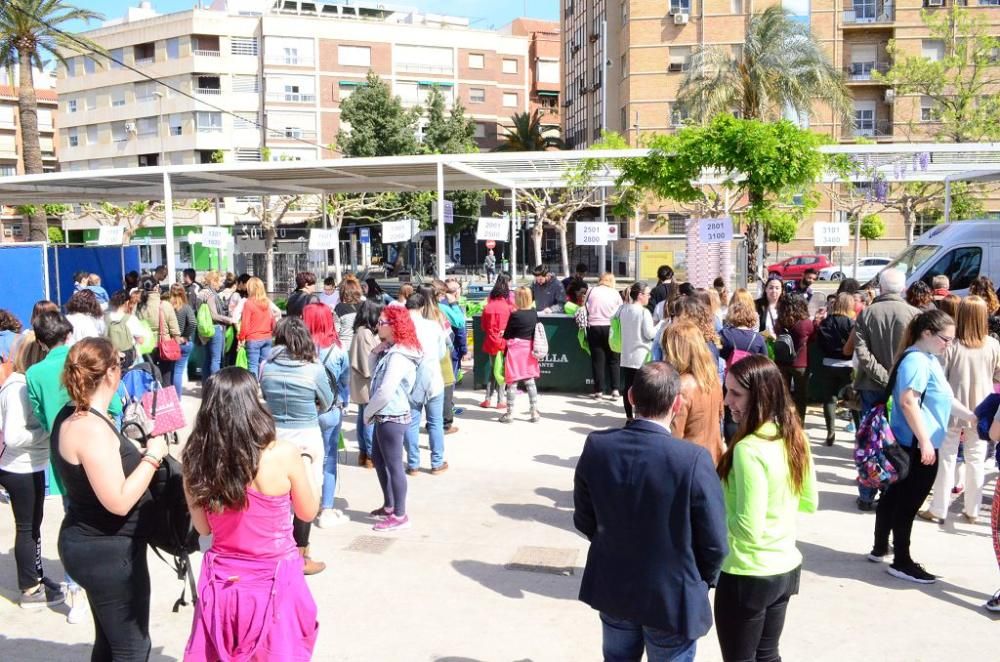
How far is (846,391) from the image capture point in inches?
357

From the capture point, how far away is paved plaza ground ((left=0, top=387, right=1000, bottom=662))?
468cm

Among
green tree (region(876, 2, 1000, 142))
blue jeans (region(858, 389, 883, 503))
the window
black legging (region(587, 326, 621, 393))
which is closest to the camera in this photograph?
blue jeans (region(858, 389, 883, 503))

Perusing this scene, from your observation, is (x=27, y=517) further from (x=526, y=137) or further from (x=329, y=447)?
(x=526, y=137)

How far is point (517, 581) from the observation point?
5633 mm

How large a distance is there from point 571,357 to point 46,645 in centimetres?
841

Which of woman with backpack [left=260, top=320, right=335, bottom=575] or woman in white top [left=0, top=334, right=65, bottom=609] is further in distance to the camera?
woman with backpack [left=260, top=320, right=335, bottom=575]

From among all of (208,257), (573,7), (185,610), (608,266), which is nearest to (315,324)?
(185,610)

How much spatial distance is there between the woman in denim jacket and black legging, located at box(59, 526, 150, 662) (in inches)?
112

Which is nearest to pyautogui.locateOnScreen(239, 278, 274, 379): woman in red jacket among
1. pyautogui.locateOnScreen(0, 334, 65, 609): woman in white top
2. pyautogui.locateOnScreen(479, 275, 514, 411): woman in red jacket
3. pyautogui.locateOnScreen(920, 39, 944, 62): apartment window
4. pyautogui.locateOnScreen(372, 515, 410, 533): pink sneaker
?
pyautogui.locateOnScreen(479, 275, 514, 411): woman in red jacket

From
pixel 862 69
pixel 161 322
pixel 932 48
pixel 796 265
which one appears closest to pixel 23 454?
pixel 161 322

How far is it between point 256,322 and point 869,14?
151 feet

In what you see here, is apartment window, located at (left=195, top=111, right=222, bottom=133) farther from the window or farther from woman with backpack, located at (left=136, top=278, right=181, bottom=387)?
woman with backpack, located at (left=136, top=278, right=181, bottom=387)

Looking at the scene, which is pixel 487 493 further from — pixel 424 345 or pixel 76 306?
pixel 76 306

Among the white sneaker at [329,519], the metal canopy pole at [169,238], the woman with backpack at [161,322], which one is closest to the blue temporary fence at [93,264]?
the metal canopy pole at [169,238]
